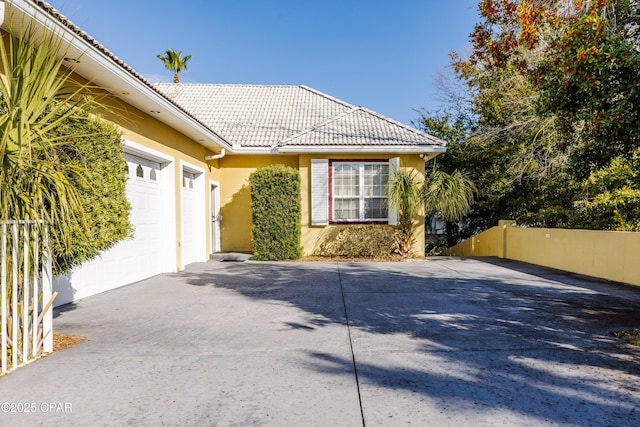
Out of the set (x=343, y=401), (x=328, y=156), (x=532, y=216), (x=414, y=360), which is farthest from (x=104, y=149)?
(x=532, y=216)

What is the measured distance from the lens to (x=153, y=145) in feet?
25.6

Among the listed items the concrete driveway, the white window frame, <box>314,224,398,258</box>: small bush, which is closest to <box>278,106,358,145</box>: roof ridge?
the white window frame

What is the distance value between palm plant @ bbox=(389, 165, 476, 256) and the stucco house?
0.45 m

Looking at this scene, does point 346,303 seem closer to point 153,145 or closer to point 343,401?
point 343,401

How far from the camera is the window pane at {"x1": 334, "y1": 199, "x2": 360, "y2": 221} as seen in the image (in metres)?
11.2

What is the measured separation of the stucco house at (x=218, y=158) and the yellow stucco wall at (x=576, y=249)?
296 cm

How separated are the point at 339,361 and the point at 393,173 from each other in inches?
317

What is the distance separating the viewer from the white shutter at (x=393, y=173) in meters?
10.8

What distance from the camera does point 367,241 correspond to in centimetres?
1077

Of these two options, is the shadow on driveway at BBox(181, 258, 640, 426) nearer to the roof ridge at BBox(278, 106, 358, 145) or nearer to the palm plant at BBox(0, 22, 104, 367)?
the palm plant at BBox(0, 22, 104, 367)

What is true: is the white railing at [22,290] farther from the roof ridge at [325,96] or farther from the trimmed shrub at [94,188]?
the roof ridge at [325,96]

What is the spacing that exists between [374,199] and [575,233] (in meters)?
5.25

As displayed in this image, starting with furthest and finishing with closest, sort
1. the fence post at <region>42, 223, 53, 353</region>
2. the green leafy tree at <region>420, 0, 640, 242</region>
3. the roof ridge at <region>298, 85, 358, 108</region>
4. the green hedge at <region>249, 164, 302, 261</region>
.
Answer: the roof ridge at <region>298, 85, 358, 108</region> < the green hedge at <region>249, 164, 302, 261</region> < the green leafy tree at <region>420, 0, 640, 242</region> < the fence post at <region>42, 223, 53, 353</region>

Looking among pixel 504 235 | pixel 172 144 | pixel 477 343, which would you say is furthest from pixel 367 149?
pixel 477 343
